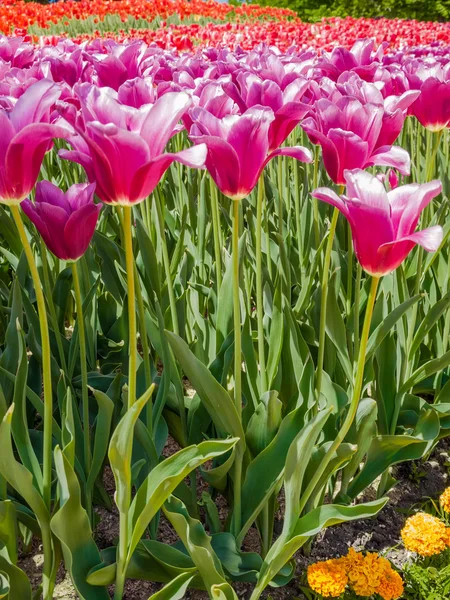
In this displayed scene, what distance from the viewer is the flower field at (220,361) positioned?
109 cm

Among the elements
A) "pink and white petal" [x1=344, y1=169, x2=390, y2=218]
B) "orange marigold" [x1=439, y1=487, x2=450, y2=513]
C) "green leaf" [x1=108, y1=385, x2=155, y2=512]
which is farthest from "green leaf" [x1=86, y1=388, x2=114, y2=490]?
"orange marigold" [x1=439, y1=487, x2=450, y2=513]

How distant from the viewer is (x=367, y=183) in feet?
3.57

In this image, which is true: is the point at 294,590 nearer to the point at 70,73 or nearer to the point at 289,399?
the point at 289,399

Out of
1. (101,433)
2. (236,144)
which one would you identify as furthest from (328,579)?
(236,144)

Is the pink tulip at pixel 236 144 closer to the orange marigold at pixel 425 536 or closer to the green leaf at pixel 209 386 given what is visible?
the green leaf at pixel 209 386

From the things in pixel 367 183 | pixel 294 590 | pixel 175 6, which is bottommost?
pixel 294 590

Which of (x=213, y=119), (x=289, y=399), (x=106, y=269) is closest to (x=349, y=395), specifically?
(x=289, y=399)

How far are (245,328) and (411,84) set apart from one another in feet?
3.19

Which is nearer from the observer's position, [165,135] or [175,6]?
[165,135]

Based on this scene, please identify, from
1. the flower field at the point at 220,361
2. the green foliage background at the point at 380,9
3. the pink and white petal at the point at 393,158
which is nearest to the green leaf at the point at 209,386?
the flower field at the point at 220,361

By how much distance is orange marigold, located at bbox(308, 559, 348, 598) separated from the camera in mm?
1405

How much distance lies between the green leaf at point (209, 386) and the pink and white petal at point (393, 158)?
559 mm

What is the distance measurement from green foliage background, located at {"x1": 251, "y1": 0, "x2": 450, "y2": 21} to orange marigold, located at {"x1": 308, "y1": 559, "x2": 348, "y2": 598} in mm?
23324

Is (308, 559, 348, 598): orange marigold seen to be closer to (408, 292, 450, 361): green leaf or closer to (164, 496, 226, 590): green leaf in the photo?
(164, 496, 226, 590): green leaf
